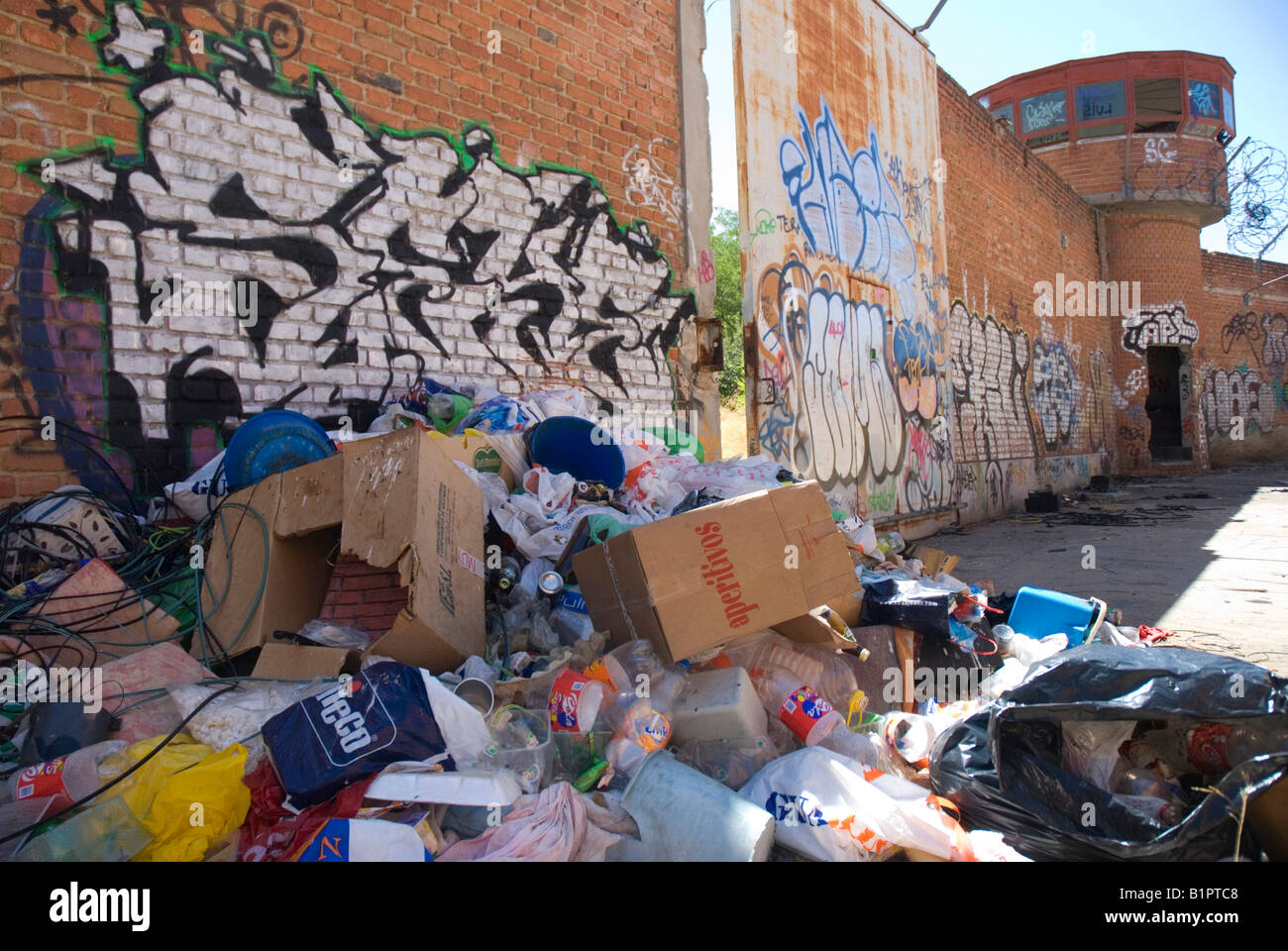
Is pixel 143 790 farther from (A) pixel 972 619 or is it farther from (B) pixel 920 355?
(B) pixel 920 355

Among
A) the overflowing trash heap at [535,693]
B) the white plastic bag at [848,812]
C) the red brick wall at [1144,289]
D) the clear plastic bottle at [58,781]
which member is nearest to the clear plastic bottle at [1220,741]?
the overflowing trash heap at [535,693]

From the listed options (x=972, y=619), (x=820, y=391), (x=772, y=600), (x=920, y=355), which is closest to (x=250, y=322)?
(x=772, y=600)

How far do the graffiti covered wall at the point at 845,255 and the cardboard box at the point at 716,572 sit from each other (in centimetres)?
405

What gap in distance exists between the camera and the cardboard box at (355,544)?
2.69m

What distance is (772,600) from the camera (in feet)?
9.68

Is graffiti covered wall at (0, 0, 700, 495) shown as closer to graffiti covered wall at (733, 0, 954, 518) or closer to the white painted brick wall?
the white painted brick wall

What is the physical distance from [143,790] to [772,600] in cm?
198

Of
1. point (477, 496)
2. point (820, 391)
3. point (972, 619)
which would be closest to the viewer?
point (477, 496)

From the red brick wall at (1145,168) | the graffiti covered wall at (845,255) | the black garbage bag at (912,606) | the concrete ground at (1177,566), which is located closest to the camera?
the black garbage bag at (912,606)

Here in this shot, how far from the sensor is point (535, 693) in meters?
2.70

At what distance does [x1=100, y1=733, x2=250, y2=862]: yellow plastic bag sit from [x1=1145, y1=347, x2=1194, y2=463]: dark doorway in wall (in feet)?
76.3

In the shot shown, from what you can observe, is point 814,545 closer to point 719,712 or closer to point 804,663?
point 804,663

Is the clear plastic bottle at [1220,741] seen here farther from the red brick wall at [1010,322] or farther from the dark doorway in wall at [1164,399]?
the dark doorway in wall at [1164,399]

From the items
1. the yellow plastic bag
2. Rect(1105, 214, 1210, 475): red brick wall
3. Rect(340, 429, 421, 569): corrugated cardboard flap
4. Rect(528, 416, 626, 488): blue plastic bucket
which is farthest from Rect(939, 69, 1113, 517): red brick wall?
the yellow plastic bag
